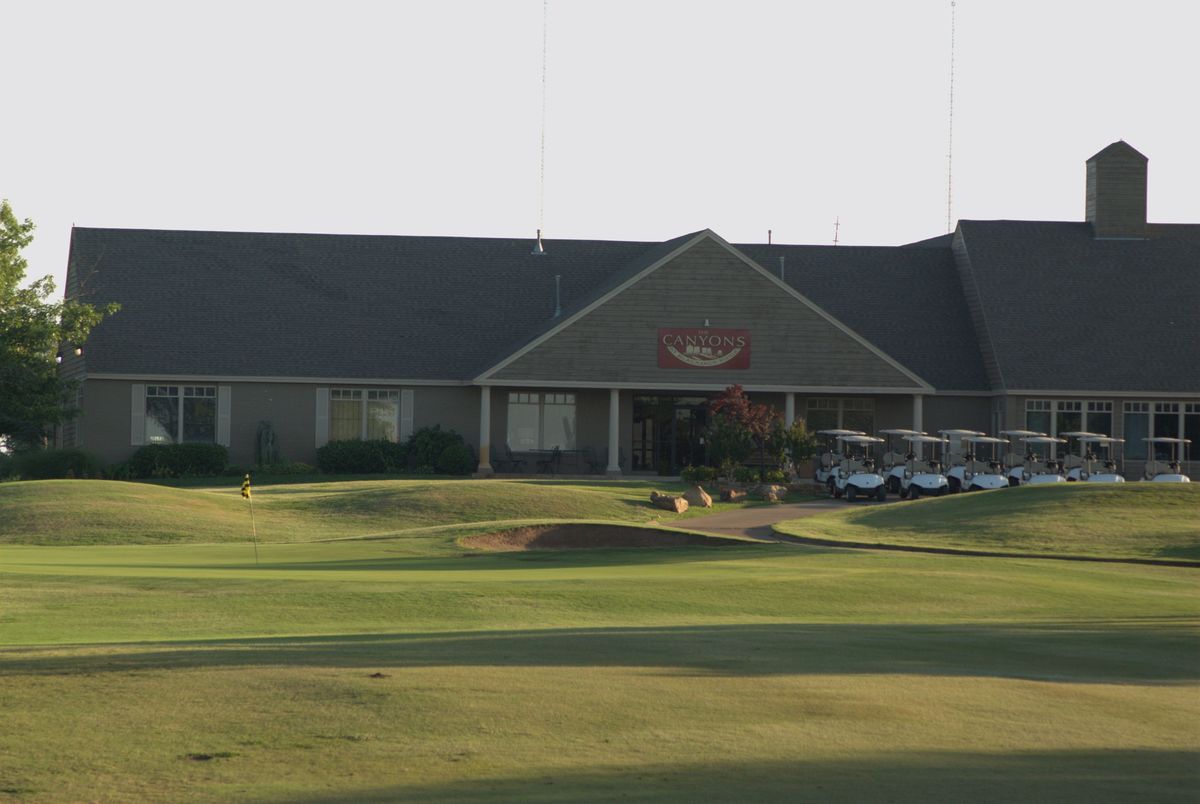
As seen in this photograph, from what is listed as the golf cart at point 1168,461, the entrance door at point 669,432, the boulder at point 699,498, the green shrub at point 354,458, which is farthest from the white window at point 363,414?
the golf cart at point 1168,461

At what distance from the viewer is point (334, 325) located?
145ft

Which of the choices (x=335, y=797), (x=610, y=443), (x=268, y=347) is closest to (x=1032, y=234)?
(x=610, y=443)

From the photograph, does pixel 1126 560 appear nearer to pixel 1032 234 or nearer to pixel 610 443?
pixel 610 443

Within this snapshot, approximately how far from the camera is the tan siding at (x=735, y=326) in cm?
4216

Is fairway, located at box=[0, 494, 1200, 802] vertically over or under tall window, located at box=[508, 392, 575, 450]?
under

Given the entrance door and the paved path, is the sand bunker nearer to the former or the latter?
the paved path

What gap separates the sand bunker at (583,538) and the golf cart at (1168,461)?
57.8ft

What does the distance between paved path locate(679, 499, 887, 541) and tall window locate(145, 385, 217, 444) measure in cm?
1628

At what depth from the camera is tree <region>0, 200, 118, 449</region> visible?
130 ft

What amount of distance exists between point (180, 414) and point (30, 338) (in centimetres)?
445

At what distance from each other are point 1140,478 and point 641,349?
14.9m

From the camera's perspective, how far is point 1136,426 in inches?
1763

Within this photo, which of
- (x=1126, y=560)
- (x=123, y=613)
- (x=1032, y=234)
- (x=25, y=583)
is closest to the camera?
(x=123, y=613)

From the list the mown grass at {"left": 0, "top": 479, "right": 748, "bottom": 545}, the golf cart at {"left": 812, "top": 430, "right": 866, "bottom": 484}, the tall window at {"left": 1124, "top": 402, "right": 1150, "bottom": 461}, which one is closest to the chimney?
the tall window at {"left": 1124, "top": 402, "right": 1150, "bottom": 461}
